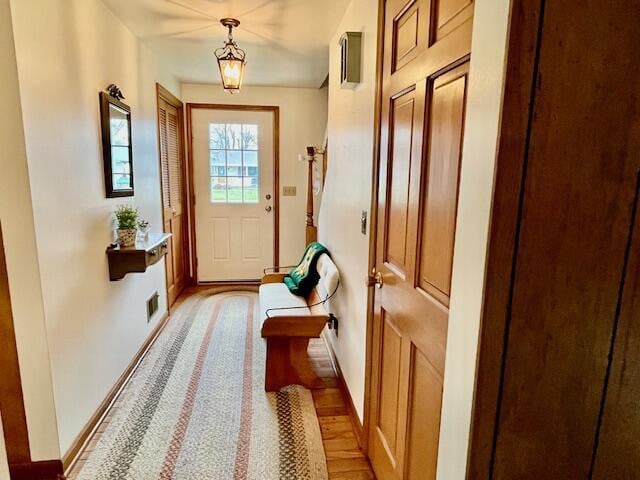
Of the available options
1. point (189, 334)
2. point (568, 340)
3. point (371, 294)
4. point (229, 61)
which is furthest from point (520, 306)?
point (189, 334)

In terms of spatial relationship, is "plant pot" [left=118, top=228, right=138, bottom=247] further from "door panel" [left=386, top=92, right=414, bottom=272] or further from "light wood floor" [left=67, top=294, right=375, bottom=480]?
"door panel" [left=386, top=92, right=414, bottom=272]

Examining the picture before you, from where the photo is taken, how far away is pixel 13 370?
1623mm

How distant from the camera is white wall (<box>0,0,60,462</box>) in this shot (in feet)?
4.75

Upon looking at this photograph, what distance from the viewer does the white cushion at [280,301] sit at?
2.35 meters

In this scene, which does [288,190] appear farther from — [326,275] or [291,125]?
[326,275]

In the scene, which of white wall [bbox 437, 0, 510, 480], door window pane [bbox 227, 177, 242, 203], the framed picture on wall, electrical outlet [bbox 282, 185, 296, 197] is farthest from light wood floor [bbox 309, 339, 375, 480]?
door window pane [bbox 227, 177, 242, 203]

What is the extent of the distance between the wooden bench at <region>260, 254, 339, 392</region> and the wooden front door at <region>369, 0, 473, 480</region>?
0.68m

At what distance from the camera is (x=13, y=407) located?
1.65 metres

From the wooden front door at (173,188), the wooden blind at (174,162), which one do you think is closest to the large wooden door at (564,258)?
the wooden front door at (173,188)

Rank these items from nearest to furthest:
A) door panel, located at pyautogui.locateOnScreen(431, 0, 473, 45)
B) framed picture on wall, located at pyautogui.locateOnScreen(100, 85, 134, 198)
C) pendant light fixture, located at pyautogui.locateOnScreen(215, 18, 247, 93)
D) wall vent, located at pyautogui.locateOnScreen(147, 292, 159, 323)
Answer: door panel, located at pyautogui.locateOnScreen(431, 0, 473, 45) → framed picture on wall, located at pyautogui.locateOnScreen(100, 85, 134, 198) → pendant light fixture, located at pyautogui.locateOnScreen(215, 18, 247, 93) → wall vent, located at pyautogui.locateOnScreen(147, 292, 159, 323)

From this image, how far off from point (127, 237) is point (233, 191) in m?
2.23

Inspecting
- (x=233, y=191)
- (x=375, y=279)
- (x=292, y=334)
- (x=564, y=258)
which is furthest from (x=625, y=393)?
(x=233, y=191)

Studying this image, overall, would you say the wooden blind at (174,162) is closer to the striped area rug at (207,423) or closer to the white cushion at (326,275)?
the striped area rug at (207,423)

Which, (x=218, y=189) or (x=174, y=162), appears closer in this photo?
(x=174, y=162)
